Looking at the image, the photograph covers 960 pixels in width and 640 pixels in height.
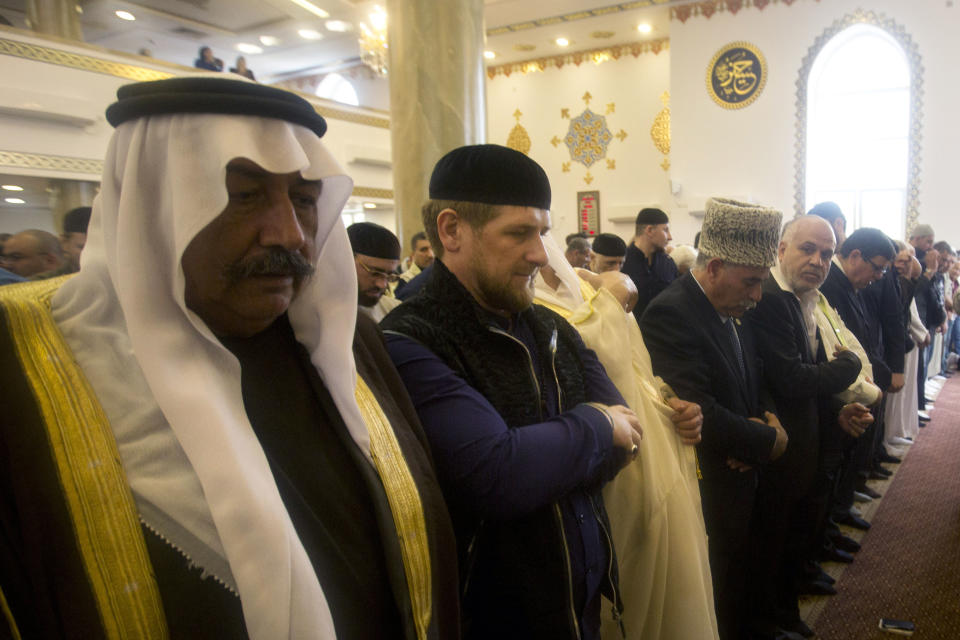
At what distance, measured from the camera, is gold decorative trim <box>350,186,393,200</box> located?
10469mm

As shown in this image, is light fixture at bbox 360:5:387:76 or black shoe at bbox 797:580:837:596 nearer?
black shoe at bbox 797:580:837:596

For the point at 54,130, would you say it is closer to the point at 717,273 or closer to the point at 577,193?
the point at 717,273

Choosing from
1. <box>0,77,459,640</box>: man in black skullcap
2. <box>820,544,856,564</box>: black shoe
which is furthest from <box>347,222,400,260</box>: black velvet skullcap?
<box>820,544,856,564</box>: black shoe

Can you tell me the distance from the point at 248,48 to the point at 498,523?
13.7m

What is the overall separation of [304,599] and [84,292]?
20.2 inches

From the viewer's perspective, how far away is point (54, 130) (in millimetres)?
6582

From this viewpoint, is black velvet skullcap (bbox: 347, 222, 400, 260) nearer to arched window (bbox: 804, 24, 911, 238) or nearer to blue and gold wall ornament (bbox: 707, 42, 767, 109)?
blue and gold wall ornament (bbox: 707, 42, 767, 109)

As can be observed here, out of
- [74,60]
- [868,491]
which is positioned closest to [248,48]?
[74,60]

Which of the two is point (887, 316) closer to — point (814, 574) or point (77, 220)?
point (814, 574)

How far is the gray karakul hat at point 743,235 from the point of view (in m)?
2.15

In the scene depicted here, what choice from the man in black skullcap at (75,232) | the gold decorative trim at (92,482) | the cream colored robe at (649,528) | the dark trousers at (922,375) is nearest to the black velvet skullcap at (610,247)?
the cream colored robe at (649,528)

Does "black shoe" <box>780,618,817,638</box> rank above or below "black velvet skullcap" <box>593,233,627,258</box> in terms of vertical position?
below

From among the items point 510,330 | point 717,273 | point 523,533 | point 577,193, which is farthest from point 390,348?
point 577,193

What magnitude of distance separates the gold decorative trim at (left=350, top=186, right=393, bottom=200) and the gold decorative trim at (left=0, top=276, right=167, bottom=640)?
32.5ft
